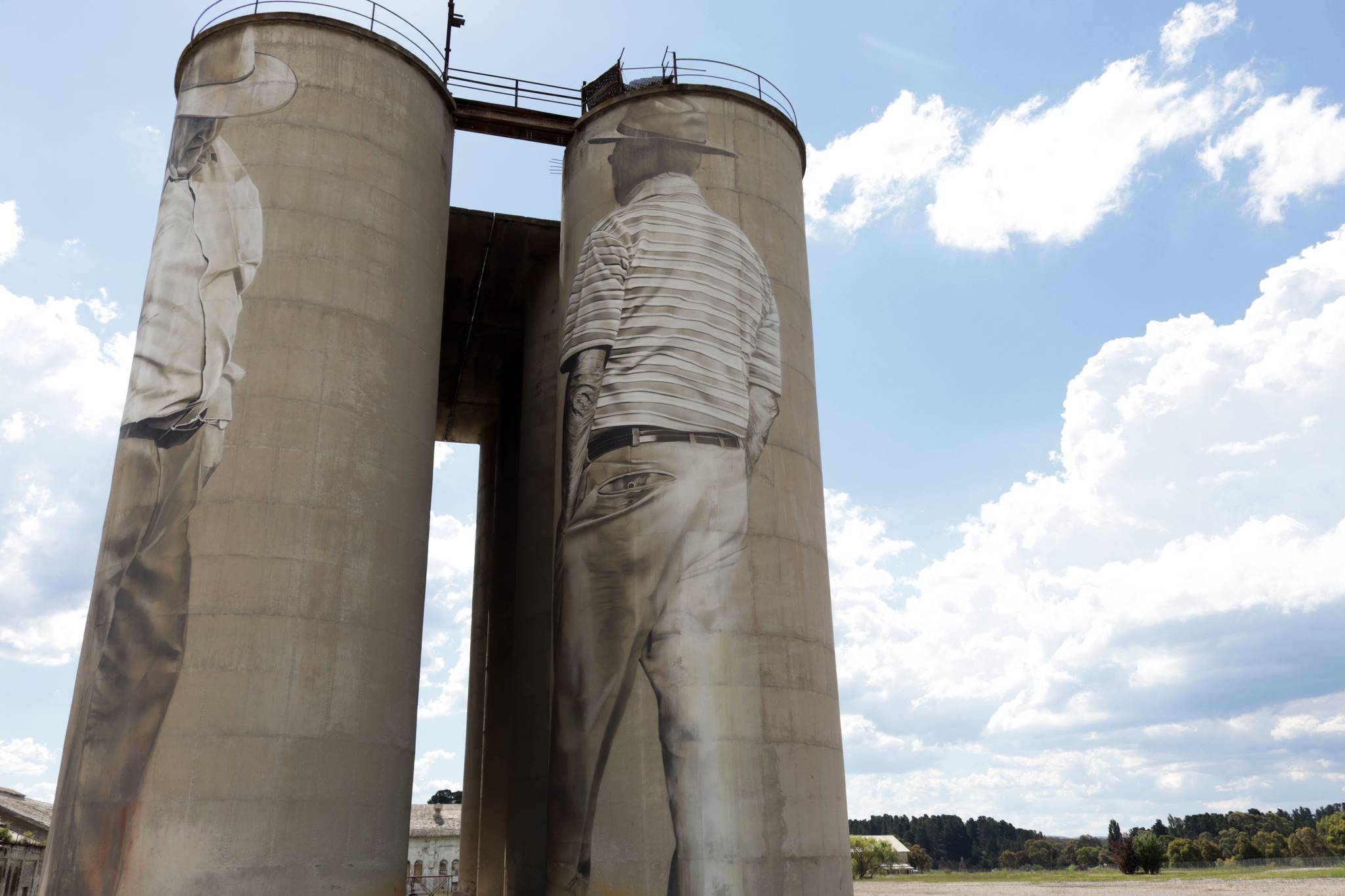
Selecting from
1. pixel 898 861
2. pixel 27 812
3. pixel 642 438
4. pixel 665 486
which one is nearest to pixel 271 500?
pixel 642 438

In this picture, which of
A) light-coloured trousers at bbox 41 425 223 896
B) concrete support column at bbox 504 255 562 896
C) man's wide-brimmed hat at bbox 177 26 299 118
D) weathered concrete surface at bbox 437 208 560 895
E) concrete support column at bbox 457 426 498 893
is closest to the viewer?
light-coloured trousers at bbox 41 425 223 896

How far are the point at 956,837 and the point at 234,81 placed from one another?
180 metres

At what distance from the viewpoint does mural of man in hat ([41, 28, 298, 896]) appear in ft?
60.4

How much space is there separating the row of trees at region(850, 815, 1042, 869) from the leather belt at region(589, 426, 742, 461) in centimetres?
15817

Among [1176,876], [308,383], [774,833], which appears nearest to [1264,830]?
[1176,876]

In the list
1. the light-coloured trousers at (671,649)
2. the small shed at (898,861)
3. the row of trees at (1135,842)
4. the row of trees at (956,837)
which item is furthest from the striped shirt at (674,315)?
the row of trees at (956,837)

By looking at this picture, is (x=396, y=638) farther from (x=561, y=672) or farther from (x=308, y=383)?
(x=308, y=383)

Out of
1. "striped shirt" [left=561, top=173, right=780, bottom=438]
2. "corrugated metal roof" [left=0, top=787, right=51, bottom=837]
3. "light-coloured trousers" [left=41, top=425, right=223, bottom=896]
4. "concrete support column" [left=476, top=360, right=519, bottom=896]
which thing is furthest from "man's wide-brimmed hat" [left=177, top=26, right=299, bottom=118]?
"corrugated metal roof" [left=0, top=787, right=51, bottom=837]

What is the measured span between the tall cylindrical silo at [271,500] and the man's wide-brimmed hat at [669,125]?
5552 millimetres

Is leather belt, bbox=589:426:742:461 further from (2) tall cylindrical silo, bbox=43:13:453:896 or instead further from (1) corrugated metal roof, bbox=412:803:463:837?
(1) corrugated metal roof, bbox=412:803:463:837

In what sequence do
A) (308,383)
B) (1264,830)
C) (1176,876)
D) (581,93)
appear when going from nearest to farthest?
1. (308,383)
2. (581,93)
3. (1176,876)
4. (1264,830)

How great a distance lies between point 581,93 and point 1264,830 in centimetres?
13497

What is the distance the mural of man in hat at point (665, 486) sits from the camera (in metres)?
20.3

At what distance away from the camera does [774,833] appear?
20.0m
